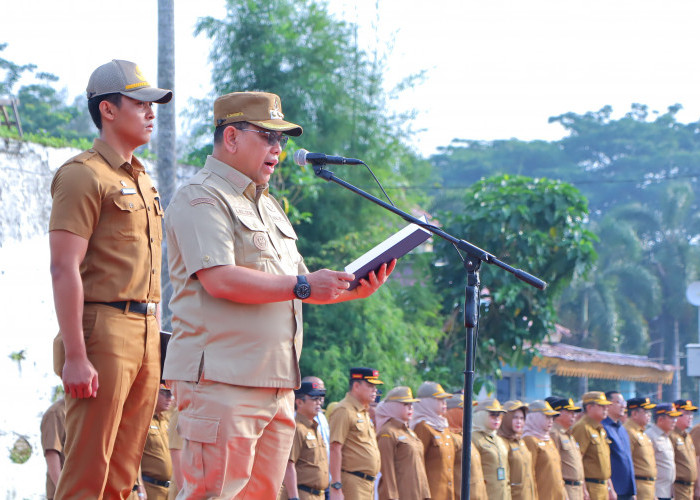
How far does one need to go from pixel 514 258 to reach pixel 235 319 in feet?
39.5

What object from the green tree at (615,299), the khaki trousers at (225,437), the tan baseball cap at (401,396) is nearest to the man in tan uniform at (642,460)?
the tan baseball cap at (401,396)

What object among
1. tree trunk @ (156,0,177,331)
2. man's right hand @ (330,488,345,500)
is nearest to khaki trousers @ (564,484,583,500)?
man's right hand @ (330,488,345,500)

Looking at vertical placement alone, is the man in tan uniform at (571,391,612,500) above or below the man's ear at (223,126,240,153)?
below

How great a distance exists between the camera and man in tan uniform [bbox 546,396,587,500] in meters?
12.1

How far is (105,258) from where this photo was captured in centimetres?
343

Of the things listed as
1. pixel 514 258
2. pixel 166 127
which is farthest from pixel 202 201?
pixel 514 258

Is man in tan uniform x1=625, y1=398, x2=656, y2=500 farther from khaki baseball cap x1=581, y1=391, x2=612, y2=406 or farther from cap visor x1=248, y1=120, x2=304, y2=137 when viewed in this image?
cap visor x1=248, y1=120, x2=304, y2=137

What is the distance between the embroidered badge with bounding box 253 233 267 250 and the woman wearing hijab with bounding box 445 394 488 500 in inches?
229

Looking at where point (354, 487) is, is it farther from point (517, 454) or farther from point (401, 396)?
point (517, 454)

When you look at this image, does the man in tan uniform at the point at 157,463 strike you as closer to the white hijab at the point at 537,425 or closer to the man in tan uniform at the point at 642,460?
the white hijab at the point at 537,425

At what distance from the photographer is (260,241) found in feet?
11.1

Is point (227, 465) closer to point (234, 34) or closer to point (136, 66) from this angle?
point (136, 66)

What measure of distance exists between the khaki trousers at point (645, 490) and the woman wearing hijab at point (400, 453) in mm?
4900

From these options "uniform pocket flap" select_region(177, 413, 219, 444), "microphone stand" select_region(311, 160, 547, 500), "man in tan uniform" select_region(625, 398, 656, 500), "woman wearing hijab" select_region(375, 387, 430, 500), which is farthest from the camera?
"man in tan uniform" select_region(625, 398, 656, 500)
